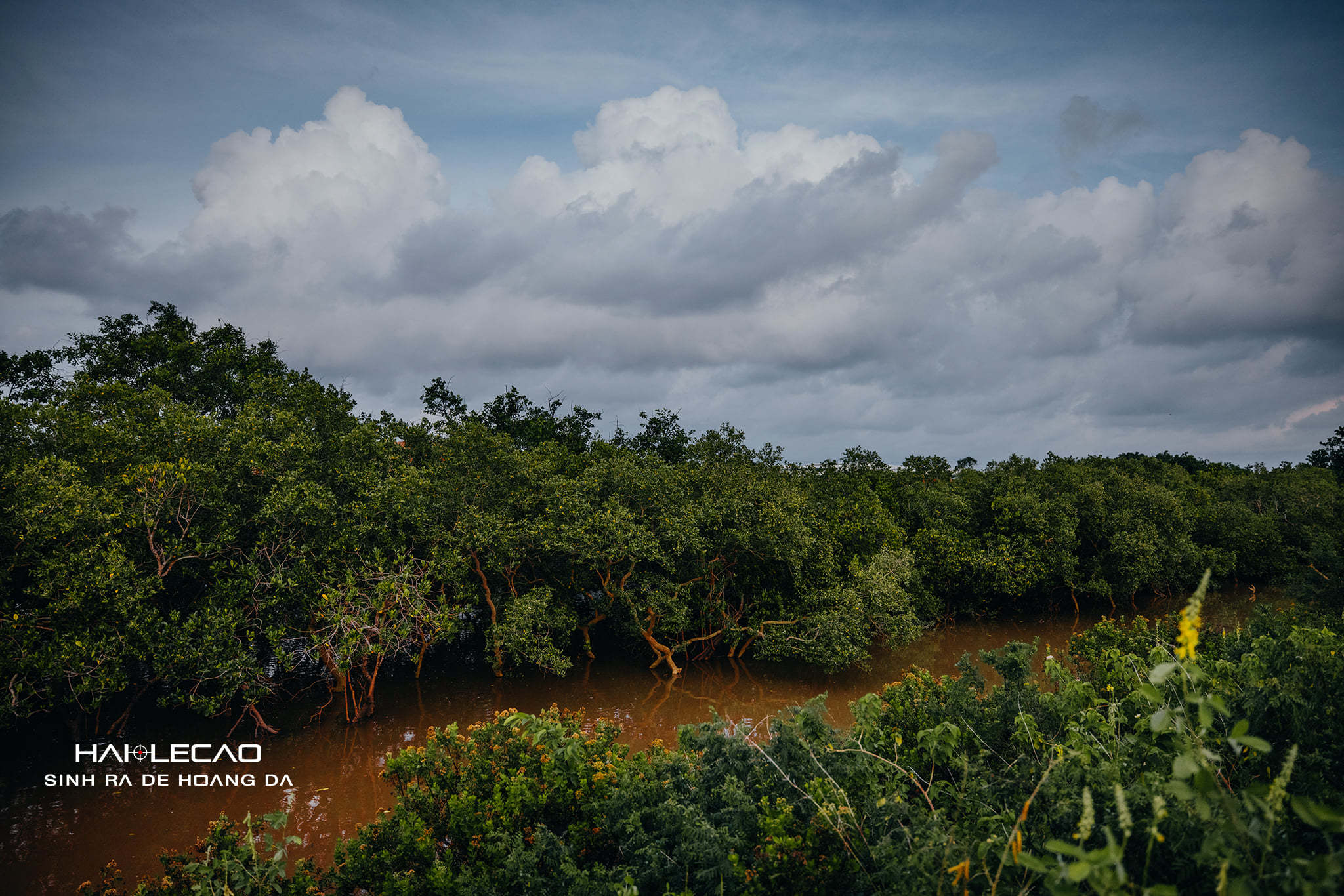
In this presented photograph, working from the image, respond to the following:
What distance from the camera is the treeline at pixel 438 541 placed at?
9.48 m

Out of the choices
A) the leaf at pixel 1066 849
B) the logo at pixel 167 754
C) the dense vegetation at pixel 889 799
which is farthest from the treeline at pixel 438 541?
the leaf at pixel 1066 849

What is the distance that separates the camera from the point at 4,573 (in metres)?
8.69

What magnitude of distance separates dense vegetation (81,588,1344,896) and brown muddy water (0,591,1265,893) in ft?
13.7

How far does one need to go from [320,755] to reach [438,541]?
13.6ft

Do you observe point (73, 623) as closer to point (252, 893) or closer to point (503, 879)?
point (252, 893)

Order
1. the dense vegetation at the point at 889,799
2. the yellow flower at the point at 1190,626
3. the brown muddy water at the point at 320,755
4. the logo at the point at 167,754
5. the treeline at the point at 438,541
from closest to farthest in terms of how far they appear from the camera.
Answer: the yellow flower at the point at 1190,626 → the dense vegetation at the point at 889,799 → the brown muddy water at the point at 320,755 → the treeline at the point at 438,541 → the logo at the point at 167,754

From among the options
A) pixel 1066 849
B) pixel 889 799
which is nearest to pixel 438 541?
pixel 889 799

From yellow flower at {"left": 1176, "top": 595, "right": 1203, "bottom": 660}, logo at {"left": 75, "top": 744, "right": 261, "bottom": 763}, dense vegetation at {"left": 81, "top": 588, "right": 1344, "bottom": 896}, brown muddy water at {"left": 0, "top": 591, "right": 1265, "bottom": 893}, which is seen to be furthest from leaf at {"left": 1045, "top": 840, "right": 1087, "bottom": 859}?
logo at {"left": 75, "top": 744, "right": 261, "bottom": 763}

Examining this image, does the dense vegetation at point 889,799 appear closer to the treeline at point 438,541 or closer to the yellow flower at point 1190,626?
the yellow flower at point 1190,626

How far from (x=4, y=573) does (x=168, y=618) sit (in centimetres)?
229

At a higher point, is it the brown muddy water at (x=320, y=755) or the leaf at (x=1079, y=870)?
the leaf at (x=1079, y=870)

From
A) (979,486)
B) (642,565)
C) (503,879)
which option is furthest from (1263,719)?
(979,486)

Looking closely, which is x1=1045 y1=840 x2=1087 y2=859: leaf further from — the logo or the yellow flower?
the logo

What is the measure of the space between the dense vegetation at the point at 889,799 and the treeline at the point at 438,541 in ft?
16.5
